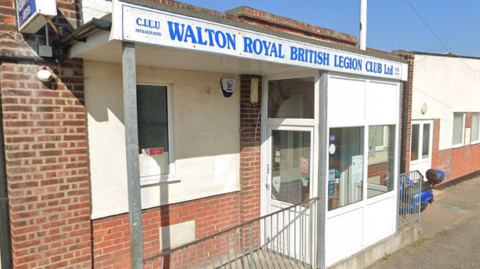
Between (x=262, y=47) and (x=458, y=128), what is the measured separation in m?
10.2

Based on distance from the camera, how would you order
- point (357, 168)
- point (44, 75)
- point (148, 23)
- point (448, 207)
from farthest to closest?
point (448, 207) < point (357, 168) < point (44, 75) < point (148, 23)

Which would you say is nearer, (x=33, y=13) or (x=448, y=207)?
(x=33, y=13)

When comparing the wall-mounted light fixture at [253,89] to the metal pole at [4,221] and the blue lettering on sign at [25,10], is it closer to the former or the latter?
the blue lettering on sign at [25,10]

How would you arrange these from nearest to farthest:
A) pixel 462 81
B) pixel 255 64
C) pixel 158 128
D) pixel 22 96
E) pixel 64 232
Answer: pixel 22 96 < pixel 64 232 < pixel 255 64 < pixel 158 128 < pixel 462 81

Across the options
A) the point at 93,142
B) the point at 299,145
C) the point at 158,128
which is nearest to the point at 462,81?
the point at 299,145

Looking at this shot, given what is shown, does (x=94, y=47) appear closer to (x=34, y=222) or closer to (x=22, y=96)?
(x=22, y=96)

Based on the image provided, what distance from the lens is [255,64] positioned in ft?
11.9

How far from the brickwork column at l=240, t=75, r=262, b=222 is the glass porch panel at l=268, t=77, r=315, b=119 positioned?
0.19 m

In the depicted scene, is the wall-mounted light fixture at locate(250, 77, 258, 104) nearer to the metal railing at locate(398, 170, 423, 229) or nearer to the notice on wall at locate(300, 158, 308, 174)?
the notice on wall at locate(300, 158, 308, 174)

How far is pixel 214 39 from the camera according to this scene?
9.02 feet

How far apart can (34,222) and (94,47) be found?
167cm

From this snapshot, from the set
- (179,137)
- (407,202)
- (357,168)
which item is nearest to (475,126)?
(407,202)

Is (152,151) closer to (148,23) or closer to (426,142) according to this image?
(148,23)

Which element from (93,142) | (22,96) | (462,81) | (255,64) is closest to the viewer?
(22,96)
